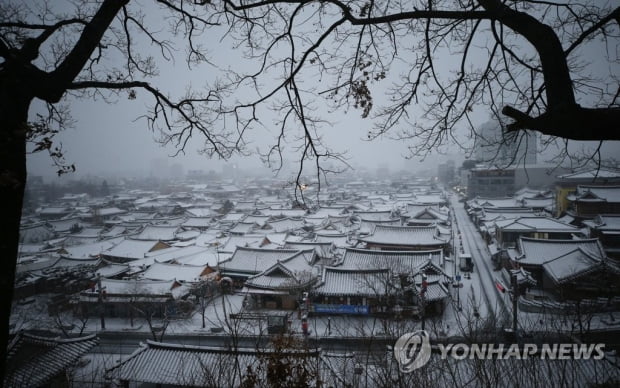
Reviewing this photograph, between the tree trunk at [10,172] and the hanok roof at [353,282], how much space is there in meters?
14.1

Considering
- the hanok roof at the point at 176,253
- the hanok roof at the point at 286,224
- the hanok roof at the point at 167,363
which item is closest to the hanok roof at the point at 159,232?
the hanok roof at the point at 176,253

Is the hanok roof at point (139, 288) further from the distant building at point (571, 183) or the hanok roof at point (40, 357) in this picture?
the distant building at point (571, 183)

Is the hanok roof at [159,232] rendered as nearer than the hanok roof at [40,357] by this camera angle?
No

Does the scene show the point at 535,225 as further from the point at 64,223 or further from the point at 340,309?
the point at 64,223

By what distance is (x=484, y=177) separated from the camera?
50812 mm

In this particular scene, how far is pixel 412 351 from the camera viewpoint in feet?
18.0

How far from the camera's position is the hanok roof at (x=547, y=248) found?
17.1 m

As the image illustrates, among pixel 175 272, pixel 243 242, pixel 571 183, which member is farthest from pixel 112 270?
pixel 571 183

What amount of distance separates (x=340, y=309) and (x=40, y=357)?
1124cm

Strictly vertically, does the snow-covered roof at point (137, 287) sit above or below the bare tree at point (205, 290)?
above

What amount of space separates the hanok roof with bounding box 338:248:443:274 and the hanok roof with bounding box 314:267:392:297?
1141 millimetres

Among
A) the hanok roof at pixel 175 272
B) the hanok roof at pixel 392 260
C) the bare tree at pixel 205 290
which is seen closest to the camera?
the bare tree at pixel 205 290

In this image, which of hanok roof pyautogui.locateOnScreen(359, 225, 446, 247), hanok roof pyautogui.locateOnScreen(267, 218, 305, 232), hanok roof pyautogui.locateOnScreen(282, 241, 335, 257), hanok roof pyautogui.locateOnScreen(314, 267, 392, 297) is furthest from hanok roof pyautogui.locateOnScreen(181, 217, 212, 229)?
hanok roof pyautogui.locateOnScreen(314, 267, 392, 297)

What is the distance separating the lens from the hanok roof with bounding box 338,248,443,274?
17688 millimetres
